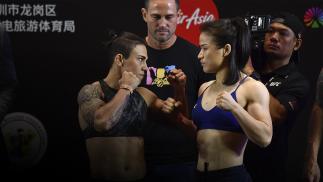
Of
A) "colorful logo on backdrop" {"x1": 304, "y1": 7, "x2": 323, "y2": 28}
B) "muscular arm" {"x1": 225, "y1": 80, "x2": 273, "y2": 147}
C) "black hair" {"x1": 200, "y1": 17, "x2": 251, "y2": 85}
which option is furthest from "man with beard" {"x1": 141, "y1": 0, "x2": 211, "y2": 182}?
"colorful logo on backdrop" {"x1": 304, "y1": 7, "x2": 323, "y2": 28}

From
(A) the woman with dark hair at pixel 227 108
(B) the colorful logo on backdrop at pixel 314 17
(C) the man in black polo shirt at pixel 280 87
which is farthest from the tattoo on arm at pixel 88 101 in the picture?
(B) the colorful logo on backdrop at pixel 314 17

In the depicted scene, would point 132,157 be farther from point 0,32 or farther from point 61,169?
point 0,32

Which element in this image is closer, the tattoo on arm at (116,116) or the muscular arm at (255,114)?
the muscular arm at (255,114)

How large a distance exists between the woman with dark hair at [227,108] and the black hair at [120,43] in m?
0.39

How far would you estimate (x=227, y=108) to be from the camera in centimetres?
240

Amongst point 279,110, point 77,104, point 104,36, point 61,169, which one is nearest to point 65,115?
point 77,104

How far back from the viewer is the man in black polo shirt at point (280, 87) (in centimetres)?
250

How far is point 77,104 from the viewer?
260 cm

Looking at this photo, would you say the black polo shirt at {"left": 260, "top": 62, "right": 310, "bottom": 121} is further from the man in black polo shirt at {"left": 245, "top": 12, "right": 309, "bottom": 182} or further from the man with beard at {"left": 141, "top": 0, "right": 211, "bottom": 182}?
the man with beard at {"left": 141, "top": 0, "right": 211, "bottom": 182}

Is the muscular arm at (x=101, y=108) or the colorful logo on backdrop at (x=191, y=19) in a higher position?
the colorful logo on backdrop at (x=191, y=19)

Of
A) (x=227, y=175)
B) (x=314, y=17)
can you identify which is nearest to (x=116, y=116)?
(x=227, y=175)

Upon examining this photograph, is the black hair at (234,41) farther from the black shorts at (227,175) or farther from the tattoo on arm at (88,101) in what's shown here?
the tattoo on arm at (88,101)

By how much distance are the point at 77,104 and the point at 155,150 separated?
1.76ft

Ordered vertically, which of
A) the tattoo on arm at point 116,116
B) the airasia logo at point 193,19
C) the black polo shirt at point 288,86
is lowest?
the tattoo on arm at point 116,116
